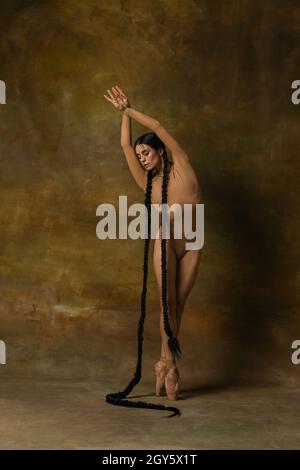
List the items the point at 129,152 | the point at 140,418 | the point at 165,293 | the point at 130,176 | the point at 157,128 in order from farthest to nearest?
the point at 130,176, the point at 129,152, the point at 165,293, the point at 157,128, the point at 140,418

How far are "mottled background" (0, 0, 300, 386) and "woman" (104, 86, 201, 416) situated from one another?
72cm

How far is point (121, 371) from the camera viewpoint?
5727 millimetres

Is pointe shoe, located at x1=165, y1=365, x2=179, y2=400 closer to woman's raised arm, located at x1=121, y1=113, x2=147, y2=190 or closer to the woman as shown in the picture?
the woman

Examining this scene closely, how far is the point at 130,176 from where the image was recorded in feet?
19.0

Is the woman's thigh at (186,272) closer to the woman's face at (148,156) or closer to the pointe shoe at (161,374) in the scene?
the pointe shoe at (161,374)

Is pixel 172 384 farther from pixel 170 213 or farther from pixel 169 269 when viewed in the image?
pixel 170 213

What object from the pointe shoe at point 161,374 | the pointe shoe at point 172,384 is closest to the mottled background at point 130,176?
the pointe shoe at point 161,374

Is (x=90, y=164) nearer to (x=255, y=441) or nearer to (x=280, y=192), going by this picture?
(x=280, y=192)

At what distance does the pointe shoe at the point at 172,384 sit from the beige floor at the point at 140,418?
6cm

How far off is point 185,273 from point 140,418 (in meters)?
1.03

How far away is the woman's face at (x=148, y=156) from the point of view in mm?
4926

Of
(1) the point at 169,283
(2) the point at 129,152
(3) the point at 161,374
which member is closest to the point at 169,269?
(1) the point at 169,283

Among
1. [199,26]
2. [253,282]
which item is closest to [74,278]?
[253,282]
